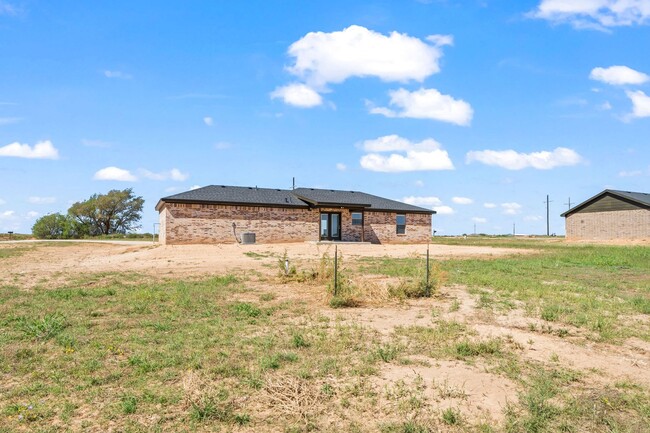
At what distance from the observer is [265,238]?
109 ft

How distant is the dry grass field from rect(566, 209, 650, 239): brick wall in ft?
119

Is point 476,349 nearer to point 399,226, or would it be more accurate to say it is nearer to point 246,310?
point 246,310

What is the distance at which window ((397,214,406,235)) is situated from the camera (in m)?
39.0

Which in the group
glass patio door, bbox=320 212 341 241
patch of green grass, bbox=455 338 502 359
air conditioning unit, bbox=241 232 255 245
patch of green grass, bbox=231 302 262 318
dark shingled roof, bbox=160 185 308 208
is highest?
dark shingled roof, bbox=160 185 308 208

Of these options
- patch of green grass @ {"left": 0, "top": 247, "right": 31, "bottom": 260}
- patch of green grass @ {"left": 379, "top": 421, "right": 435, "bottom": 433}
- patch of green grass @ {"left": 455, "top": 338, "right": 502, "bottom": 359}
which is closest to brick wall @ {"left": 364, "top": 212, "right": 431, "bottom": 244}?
patch of green grass @ {"left": 0, "top": 247, "right": 31, "bottom": 260}

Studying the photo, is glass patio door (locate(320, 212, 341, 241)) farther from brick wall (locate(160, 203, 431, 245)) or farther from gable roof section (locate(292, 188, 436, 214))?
gable roof section (locate(292, 188, 436, 214))

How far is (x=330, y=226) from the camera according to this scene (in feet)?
118

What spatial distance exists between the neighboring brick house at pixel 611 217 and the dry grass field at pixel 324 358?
120 feet

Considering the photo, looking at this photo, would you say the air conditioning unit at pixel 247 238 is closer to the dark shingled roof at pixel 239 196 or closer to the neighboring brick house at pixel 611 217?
the dark shingled roof at pixel 239 196

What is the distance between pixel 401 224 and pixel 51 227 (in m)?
42.1

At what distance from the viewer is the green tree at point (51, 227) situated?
55156mm

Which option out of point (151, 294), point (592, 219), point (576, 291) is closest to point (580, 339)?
point (576, 291)

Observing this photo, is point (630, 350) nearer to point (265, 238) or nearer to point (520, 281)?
point (520, 281)

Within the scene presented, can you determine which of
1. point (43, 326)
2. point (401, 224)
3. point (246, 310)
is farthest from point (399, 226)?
point (43, 326)
